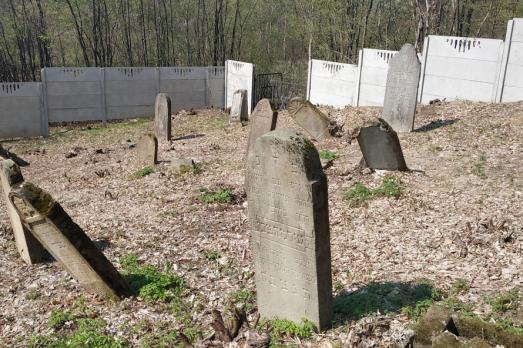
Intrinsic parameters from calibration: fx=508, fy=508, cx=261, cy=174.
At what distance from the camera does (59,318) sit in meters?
5.56

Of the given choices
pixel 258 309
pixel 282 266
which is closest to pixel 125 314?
pixel 258 309

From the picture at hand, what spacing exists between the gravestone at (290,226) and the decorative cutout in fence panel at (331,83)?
1320 centimetres

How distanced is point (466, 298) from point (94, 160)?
10.6 m

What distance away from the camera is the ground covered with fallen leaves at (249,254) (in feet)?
16.8

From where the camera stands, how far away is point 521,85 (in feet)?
45.4

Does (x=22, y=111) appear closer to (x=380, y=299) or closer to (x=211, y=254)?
(x=211, y=254)

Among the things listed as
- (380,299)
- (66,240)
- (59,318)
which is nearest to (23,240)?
(66,240)

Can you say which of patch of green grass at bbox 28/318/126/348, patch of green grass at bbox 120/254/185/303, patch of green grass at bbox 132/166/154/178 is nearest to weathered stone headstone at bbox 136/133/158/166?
patch of green grass at bbox 132/166/154/178

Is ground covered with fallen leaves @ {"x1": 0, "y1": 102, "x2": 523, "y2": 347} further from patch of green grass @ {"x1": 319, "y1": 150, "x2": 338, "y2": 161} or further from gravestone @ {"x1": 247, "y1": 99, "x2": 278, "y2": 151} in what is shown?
gravestone @ {"x1": 247, "y1": 99, "x2": 278, "y2": 151}

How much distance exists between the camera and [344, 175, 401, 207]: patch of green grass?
27.2 ft

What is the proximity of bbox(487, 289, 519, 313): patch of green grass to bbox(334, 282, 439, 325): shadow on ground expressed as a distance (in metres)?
0.54

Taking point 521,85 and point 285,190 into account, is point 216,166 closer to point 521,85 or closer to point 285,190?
point 285,190

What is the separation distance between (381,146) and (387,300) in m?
4.46

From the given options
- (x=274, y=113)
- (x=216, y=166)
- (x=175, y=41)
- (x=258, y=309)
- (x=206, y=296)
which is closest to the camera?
(x=258, y=309)
